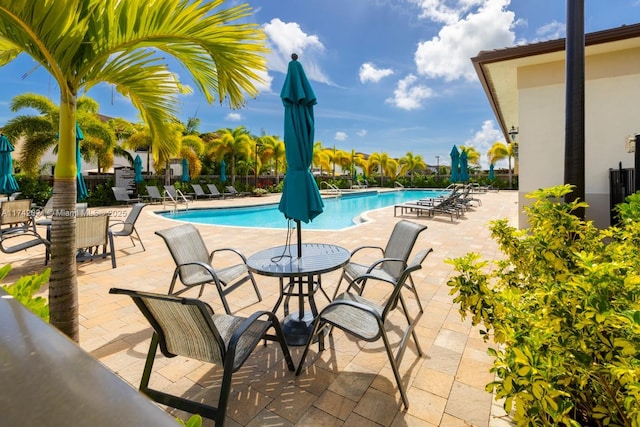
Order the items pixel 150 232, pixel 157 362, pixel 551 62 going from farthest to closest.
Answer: pixel 150 232, pixel 551 62, pixel 157 362

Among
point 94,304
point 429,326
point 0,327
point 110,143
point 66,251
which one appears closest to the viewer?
point 0,327

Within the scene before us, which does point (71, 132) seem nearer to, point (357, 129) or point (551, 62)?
Result: point (551, 62)

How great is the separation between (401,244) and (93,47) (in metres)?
3.46

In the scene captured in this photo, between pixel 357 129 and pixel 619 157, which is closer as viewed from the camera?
pixel 619 157

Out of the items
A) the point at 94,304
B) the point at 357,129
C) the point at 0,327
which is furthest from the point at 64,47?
the point at 357,129

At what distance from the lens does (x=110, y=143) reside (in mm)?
15992

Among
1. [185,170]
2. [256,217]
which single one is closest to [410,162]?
[185,170]

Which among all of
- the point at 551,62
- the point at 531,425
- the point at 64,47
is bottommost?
the point at 531,425

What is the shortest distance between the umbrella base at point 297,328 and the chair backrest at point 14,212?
7249 millimetres

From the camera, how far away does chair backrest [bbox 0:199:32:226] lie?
6.85m

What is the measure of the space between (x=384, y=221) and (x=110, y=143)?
1444 cm

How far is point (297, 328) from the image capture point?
3.18 meters

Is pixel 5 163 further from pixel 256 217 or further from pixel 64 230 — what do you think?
pixel 64 230

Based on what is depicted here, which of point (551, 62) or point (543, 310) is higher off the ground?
point (551, 62)
